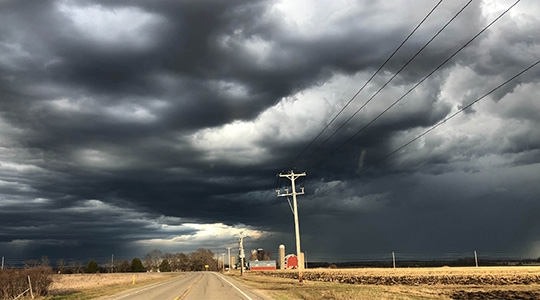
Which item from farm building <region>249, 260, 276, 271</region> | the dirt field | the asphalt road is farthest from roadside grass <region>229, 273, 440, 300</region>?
farm building <region>249, 260, 276, 271</region>

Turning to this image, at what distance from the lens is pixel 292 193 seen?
53625 millimetres

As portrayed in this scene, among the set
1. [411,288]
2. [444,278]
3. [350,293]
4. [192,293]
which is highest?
[350,293]

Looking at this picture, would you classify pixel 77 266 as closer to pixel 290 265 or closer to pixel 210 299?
pixel 290 265

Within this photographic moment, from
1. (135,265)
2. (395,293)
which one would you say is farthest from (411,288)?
(135,265)

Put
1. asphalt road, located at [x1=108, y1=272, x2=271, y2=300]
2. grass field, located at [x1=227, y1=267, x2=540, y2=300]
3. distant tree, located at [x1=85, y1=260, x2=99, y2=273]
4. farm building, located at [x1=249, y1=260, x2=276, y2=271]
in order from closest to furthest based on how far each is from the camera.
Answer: asphalt road, located at [x1=108, y1=272, x2=271, y2=300], grass field, located at [x1=227, y1=267, x2=540, y2=300], distant tree, located at [x1=85, y1=260, x2=99, y2=273], farm building, located at [x1=249, y1=260, x2=276, y2=271]

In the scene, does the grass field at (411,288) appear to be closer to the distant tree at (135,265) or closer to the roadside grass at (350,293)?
the roadside grass at (350,293)

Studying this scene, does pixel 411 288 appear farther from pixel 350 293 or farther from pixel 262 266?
pixel 262 266

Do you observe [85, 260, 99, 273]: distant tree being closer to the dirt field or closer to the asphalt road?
the dirt field

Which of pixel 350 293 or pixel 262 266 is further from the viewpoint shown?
pixel 262 266

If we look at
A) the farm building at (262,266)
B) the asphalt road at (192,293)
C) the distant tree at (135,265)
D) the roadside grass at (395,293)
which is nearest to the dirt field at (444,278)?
the roadside grass at (395,293)

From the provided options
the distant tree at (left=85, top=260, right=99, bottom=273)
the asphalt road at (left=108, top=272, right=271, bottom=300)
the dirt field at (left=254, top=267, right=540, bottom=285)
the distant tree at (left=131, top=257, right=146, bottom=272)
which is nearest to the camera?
the asphalt road at (left=108, top=272, right=271, bottom=300)

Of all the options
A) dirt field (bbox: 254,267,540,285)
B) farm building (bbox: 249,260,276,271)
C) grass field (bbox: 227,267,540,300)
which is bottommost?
farm building (bbox: 249,260,276,271)

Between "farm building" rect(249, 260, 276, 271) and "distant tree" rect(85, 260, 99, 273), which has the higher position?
"distant tree" rect(85, 260, 99, 273)

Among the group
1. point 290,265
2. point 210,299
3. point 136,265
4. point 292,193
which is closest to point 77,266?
point 136,265
